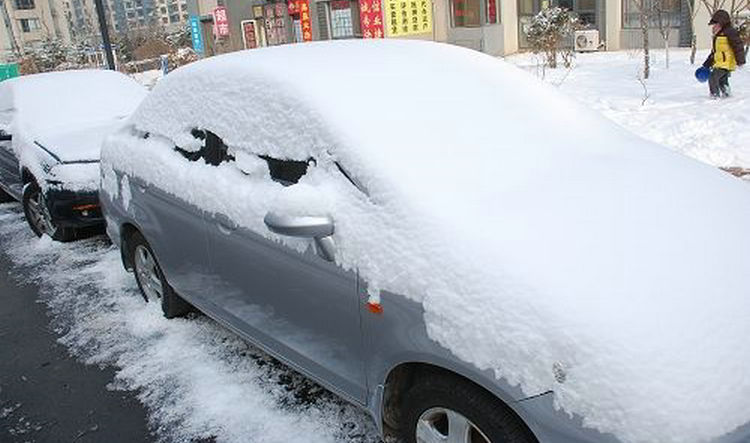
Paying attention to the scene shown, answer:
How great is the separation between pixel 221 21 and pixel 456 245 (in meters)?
26.9

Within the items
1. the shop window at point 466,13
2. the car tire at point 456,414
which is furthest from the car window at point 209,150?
the shop window at point 466,13

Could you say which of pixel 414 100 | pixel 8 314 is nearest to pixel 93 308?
pixel 8 314

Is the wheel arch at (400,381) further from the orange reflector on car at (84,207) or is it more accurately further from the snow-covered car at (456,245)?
the orange reflector on car at (84,207)

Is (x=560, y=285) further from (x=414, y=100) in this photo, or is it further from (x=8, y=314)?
(x=8, y=314)

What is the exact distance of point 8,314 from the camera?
4.80 m

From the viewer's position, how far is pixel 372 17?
67.3 feet

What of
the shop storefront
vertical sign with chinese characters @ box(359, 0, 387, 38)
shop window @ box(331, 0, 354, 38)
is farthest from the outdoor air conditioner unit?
shop window @ box(331, 0, 354, 38)

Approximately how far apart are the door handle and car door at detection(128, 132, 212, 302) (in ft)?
0.51

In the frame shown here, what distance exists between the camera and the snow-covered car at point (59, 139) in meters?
5.75

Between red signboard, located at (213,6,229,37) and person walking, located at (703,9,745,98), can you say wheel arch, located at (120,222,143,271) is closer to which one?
person walking, located at (703,9,745,98)

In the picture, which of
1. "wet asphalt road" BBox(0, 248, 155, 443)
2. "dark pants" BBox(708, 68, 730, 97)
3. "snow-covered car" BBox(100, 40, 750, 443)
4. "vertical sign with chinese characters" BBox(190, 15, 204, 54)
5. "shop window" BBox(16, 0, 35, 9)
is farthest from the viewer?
"shop window" BBox(16, 0, 35, 9)

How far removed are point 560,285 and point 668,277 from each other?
352 millimetres

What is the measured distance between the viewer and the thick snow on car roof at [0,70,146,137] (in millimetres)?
6531

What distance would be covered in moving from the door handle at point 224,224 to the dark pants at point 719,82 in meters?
7.91
